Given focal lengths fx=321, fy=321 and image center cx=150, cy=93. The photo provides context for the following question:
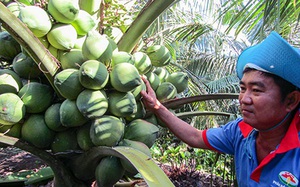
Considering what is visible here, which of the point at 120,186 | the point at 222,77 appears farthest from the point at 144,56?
the point at 222,77

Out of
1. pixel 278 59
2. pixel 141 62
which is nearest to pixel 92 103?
pixel 141 62

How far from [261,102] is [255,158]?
11.6 inches

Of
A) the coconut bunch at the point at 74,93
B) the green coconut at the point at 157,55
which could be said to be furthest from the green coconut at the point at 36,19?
the green coconut at the point at 157,55

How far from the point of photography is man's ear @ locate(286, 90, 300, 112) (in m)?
1.16

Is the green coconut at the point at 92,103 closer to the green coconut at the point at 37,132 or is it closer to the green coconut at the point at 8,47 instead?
the green coconut at the point at 37,132

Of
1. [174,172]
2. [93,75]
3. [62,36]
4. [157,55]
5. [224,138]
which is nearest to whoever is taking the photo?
[93,75]

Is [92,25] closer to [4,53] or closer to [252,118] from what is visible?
[4,53]

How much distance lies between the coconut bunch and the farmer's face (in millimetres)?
366

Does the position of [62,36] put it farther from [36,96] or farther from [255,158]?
[255,158]

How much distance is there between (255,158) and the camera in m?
1.32

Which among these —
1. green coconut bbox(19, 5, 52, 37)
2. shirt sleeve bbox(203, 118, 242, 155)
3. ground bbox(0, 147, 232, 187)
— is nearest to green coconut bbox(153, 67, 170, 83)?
Result: shirt sleeve bbox(203, 118, 242, 155)

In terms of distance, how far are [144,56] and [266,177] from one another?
0.67m

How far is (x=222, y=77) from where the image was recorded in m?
8.50

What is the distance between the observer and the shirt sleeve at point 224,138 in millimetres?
1495
